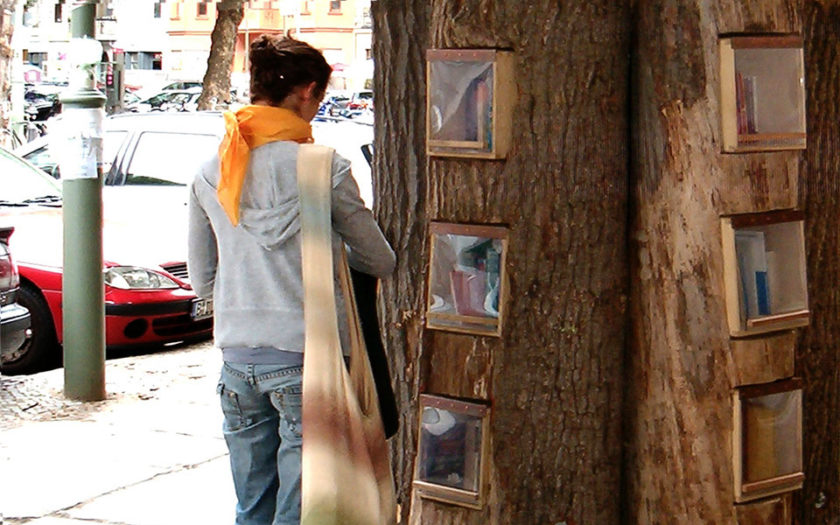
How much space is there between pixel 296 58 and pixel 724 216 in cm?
136

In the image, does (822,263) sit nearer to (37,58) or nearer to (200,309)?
(200,309)

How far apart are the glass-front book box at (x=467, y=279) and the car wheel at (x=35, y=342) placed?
6.00 meters

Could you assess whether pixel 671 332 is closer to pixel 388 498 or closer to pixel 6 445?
pixel 388 498

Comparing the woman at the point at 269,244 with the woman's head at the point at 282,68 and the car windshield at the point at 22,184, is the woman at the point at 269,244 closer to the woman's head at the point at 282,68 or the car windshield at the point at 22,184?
the woman's head at the point at 282,68

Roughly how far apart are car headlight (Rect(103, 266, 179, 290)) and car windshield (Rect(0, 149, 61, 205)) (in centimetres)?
148

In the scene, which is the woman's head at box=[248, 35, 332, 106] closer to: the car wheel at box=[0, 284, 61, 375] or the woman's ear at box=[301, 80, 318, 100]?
the woman's ear at box=[301, 80, 318, 100]

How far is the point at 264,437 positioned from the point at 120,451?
3.14 metres

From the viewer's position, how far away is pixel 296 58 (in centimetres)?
427

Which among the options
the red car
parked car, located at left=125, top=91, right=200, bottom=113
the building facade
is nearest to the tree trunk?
the red car

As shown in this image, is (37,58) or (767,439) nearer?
(767,439)

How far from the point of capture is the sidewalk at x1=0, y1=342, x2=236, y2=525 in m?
6.28

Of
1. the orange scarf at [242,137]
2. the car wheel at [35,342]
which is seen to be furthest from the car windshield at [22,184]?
the orange scarf at [242,137]

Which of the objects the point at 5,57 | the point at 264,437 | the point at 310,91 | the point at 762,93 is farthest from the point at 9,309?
the point at 5,57

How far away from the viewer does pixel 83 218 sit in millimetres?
8141
